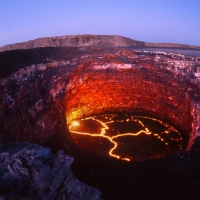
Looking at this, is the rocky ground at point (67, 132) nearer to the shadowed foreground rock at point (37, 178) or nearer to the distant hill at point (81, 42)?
the shadowed foreground rock at point (37, 178)

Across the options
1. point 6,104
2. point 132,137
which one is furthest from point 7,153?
point 132,137

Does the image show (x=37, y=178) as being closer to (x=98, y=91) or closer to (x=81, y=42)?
(x=98, y=91)

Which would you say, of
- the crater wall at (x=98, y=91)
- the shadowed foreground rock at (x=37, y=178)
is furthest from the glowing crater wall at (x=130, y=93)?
the shadowed foreground rock at (x=37, y=178)

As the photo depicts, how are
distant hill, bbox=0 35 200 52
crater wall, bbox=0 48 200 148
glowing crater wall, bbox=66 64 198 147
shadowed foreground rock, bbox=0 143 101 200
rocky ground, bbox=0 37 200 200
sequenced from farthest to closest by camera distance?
distant hill, bbox=0 35 200 52 → glowing crater wall, bbox=66 64 198 147 → crater wall, bbox=0 48 200 148 → rocky ground, bbox=0 37 200 200 → shadowed foreground rock, bbox=0 143 101 200

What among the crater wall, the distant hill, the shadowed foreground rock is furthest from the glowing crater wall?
the shadowed foreground rock

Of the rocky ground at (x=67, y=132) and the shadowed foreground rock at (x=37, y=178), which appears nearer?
the shadowed foreground rock at (x=37, y=178)

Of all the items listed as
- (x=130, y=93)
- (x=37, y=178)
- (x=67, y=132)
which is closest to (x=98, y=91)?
(x=130, y=93)

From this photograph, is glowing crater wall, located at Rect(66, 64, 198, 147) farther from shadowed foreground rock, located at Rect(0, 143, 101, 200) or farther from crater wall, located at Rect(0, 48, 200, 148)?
shadowed foreground rock, located at Rect(0, 143, 101, 200)
